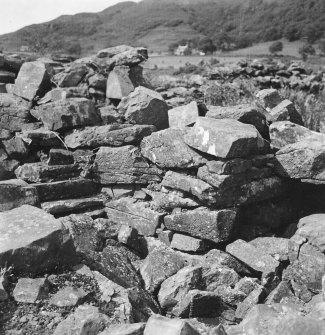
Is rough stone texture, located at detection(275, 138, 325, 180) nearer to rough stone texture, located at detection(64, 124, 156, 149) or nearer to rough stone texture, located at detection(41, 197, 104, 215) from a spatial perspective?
rough stone texture, located at detection(64, 124, 156, 149)

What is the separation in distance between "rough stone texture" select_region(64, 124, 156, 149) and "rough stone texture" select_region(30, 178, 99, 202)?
2.89 feet

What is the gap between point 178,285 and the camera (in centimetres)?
709

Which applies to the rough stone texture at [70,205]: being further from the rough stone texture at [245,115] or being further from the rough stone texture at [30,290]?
the rough stone texture at [245,115]

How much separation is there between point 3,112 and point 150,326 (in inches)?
313

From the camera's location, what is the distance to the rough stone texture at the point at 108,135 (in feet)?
32.4

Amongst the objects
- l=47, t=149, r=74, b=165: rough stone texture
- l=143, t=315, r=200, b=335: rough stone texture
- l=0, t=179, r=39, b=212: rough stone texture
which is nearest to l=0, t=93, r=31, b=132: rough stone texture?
l=47, t=149, r=74, b=165: rough stone texture

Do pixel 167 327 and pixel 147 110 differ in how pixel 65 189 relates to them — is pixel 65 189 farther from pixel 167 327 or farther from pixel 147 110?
pixel 167 327

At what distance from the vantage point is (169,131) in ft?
30.4

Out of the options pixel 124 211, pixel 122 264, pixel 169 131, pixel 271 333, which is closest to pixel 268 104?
pixel 169 131

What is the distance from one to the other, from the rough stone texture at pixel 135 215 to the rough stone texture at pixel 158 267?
1383 mm

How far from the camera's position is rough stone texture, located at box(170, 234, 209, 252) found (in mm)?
8664

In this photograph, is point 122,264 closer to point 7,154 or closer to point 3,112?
point 7,154

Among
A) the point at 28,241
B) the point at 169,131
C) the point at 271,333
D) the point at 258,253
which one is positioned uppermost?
the point at 169,131

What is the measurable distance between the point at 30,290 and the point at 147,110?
522 centimetres
